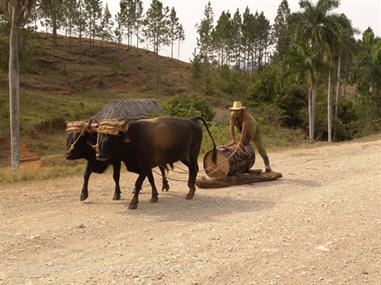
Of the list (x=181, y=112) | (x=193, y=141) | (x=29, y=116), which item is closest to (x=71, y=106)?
(x=29, y=116)

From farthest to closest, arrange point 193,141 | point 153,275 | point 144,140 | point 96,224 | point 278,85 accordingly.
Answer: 1. point 278,85
2. point 193,141
3. point 144,140
4. point 96,224
5. point 153,275

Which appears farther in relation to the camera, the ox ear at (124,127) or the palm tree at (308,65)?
the palm tree at (308,65)

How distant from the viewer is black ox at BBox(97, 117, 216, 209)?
28.3 feet

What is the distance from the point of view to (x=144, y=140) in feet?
29.3

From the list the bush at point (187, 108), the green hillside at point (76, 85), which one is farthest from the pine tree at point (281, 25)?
the bush at point (187, 108)

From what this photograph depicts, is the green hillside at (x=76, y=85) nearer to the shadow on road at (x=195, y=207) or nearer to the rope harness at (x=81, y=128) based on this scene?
the shadow on road at (x=195, y=207)

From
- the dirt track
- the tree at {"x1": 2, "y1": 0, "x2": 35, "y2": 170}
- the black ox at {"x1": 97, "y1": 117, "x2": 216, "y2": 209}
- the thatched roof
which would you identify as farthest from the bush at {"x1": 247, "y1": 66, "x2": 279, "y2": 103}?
the black ox at {"x1": 97, "y1": 117, "x2": 216, "y2": 209}

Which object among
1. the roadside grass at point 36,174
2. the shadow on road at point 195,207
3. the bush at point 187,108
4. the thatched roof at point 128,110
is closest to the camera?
the shadow on road at point 195,207

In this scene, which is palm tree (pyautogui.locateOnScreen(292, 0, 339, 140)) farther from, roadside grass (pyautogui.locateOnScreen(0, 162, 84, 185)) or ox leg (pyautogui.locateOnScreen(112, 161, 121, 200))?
ox leg (pyautogui.locateOnScreen(112, 161, 121, 200))

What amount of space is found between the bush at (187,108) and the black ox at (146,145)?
1144 inches

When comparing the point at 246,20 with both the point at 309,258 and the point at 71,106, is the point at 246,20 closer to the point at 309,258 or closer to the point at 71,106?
the point at 71,106

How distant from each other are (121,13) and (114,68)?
15.7 meters

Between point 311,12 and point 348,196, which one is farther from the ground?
point 311,12

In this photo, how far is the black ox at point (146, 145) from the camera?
8633mm
